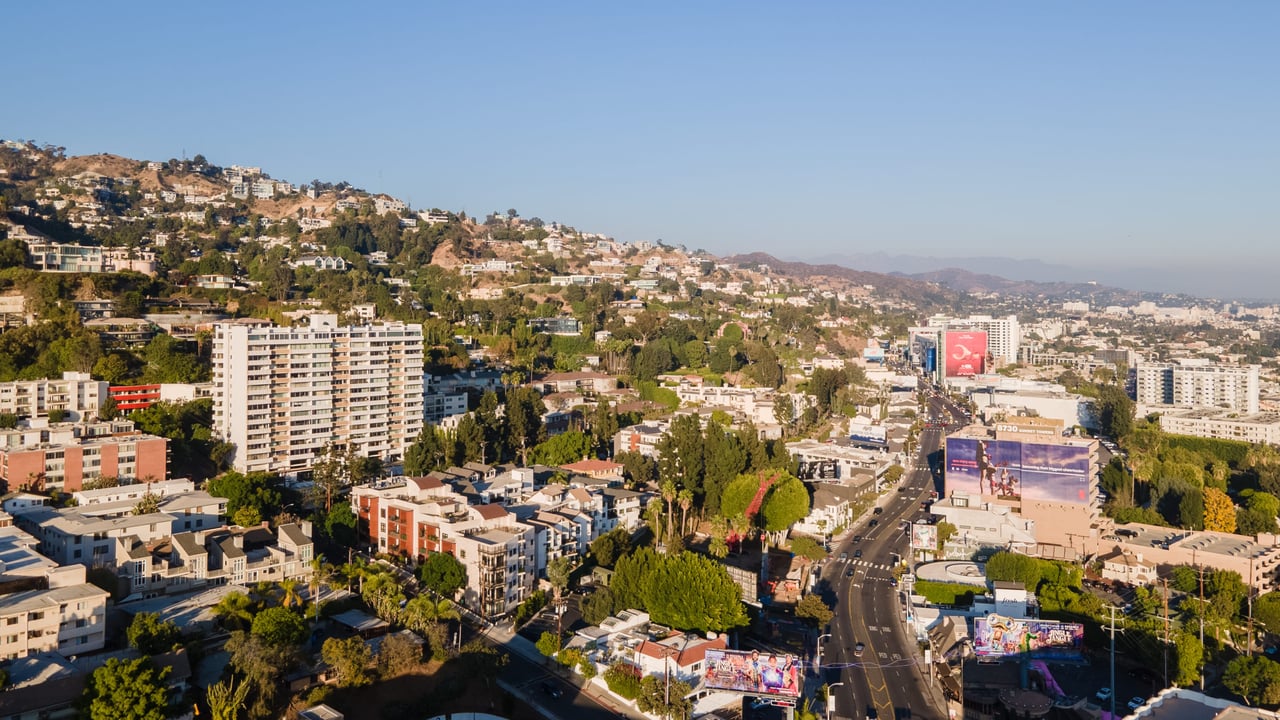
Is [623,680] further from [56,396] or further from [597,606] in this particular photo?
[56,396]

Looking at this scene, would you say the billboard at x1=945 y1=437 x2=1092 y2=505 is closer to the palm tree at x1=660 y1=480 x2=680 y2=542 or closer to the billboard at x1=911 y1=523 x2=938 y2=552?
the billboard at x1=911 y1=523 x2=938 y2=552

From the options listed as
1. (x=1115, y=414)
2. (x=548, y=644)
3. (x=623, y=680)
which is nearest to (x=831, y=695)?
(x=623, y=680)

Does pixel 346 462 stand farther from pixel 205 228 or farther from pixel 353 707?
pixel 205 228

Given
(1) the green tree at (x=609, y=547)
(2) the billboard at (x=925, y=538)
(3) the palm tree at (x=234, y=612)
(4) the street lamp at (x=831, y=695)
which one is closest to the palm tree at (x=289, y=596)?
(3) the palm tree at (x=234, y=612)

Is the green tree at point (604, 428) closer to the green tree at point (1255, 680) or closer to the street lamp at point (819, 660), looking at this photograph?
the street lamp at point (819, 660)

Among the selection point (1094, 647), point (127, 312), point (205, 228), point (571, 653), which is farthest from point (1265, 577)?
point (205, 228)

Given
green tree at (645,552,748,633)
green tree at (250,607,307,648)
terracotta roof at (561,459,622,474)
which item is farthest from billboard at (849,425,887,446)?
green tree at (250,607,307,648)

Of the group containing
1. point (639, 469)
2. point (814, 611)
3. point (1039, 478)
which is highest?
point (1039, 478)
